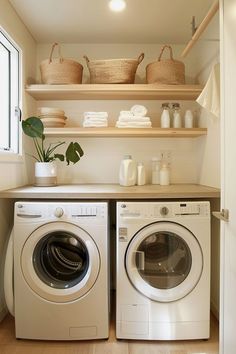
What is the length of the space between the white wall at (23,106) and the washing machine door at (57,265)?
337 mm

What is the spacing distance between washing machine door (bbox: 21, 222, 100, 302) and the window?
81 centimetres

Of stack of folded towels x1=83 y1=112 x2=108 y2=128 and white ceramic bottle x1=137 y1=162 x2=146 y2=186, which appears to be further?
white ceramic bottle x1=137 y1=162 x2=146 y2=186

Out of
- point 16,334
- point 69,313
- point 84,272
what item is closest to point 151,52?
point 84,272

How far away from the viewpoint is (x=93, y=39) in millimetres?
2354

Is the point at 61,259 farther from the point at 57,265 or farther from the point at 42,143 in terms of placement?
the point at 42,143

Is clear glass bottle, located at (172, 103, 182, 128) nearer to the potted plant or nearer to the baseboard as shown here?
the potted plant

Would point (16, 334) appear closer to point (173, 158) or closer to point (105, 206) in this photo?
point (105, 206)

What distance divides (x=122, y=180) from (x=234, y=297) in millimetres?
1299

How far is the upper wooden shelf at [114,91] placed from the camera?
209 centimetres

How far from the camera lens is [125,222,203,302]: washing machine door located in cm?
167

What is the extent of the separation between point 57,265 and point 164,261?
2.56 feet

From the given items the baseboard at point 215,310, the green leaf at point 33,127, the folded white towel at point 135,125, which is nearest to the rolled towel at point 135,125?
the folded white towel at point 135,125

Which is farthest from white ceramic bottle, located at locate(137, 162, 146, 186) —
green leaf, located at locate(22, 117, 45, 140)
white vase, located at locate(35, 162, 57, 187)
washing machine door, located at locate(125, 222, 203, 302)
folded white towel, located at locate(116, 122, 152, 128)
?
green leaf, located at locate(22, 117, 45, 140)

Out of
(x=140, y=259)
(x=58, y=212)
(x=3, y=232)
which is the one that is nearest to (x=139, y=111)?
(x=58, y=212)
